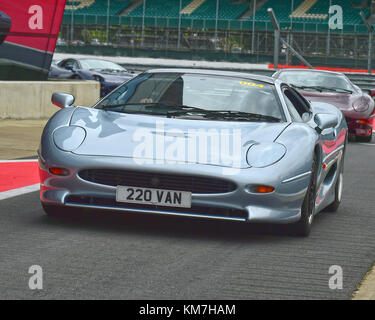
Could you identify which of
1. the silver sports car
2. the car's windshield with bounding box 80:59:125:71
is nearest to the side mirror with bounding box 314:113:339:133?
the silver sports car

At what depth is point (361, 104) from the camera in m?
17.0

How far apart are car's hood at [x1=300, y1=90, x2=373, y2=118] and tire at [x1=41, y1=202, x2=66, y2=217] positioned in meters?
10.9

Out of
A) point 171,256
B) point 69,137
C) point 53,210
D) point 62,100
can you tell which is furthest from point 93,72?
point 171,256

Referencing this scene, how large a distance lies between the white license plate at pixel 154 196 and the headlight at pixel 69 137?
0.47 metres

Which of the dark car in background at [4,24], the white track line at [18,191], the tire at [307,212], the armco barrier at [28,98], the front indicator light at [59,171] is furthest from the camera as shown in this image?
the dark car in background at [4,24]

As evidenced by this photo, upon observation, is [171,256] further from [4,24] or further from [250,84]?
[4,24]

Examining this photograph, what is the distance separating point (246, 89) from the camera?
712cm

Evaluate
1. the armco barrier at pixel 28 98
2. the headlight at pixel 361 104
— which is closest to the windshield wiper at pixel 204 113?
the armco barrier at pixel 28 98

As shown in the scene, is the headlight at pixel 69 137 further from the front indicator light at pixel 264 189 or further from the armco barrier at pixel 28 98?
the armco barrier at pixel 28 98

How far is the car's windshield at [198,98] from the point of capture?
6824 millimetres
